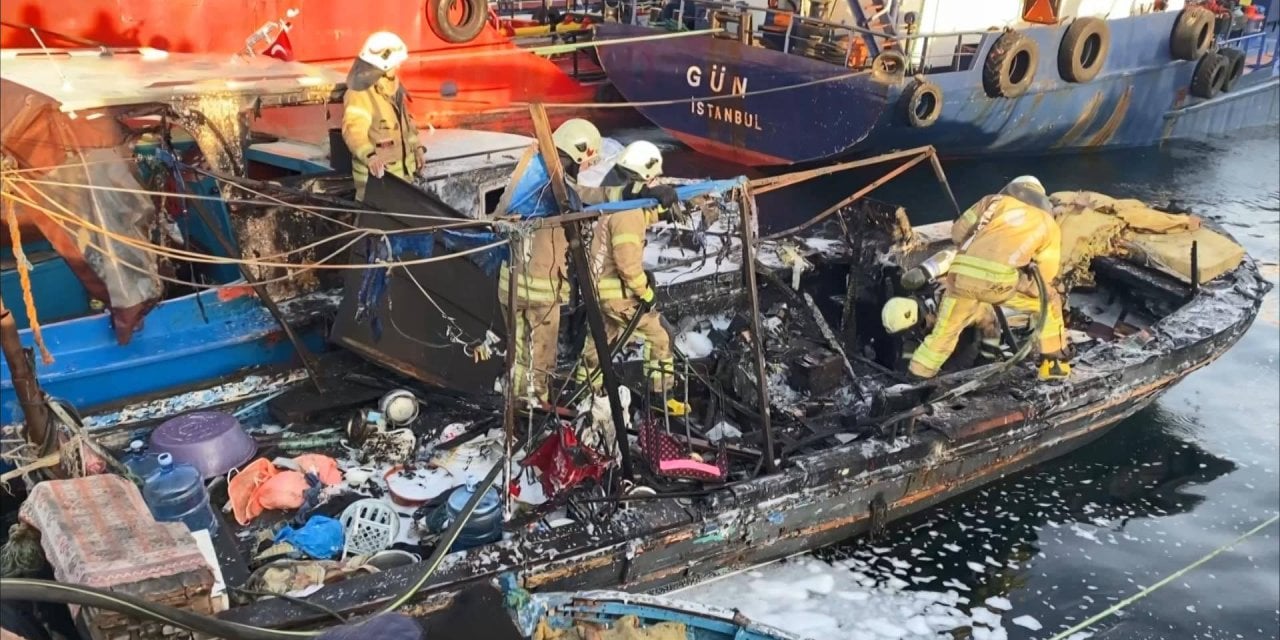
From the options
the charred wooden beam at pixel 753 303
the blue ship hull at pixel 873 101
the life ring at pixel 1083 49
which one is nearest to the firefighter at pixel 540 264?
the charred wooden beam at pixel 753 303

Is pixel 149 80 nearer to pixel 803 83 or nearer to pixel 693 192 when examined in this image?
pixel 693 192

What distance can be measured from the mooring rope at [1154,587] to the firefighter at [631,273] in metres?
2.71

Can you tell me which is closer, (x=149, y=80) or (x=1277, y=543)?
(x=149, y=80)

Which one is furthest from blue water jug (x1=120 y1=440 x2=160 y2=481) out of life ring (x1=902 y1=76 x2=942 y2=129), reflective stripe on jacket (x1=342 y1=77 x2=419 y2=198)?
life ring (x1=902 y1=76 x2=942 y2=129)

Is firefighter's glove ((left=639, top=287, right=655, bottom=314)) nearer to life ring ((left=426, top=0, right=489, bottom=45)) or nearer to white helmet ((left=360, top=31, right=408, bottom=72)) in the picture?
white helmet ((left=360, top=31, right=408, bottom=72))

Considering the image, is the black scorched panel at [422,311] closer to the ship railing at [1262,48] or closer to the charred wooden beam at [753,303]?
the charred wooden beam at [753,303]

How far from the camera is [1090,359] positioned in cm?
628

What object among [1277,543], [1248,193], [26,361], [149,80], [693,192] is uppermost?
[149,80]

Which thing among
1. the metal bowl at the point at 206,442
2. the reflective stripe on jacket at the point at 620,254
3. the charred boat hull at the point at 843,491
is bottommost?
the charred boat hull at the point at 843,491

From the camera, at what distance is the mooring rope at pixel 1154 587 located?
5.25 meters

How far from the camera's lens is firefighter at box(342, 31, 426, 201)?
608cm

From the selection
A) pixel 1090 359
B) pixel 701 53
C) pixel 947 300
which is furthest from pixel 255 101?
pixel 701 53

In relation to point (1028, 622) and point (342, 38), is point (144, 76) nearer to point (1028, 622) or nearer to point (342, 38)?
point (1028, 622)

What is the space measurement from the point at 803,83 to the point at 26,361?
361 inches
